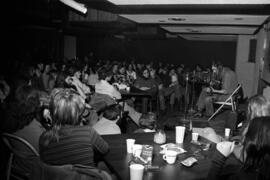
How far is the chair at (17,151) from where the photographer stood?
1994 mm

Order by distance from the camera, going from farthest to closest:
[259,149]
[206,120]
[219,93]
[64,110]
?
[219,93]
[206,120]
[64,110]
[259,149]

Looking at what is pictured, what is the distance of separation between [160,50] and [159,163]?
13.3 meters

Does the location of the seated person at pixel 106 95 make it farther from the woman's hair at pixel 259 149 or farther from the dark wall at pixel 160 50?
the dark wall at pixel 160 50

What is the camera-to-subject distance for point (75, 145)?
183 cm

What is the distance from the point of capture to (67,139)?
1837 mm

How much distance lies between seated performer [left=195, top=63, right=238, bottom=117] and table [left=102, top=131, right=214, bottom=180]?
4007 mm

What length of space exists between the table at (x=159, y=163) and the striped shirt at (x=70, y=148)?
0.60ft

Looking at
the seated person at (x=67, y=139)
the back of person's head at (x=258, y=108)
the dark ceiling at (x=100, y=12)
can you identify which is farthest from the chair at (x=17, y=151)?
the dark ceiling at (x=100, y=12)

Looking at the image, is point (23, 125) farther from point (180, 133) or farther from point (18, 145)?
point (180, 133)

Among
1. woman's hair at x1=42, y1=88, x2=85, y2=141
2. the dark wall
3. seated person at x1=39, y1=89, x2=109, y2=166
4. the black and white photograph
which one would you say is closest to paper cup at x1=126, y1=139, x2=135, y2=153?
the black and white photograph

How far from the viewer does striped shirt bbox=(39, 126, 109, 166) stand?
1812 millimetres

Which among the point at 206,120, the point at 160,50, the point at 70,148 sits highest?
the point at 160,50

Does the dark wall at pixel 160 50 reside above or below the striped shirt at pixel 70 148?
above

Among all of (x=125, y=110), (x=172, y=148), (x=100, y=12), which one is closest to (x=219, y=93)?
(x=125, y=110)
